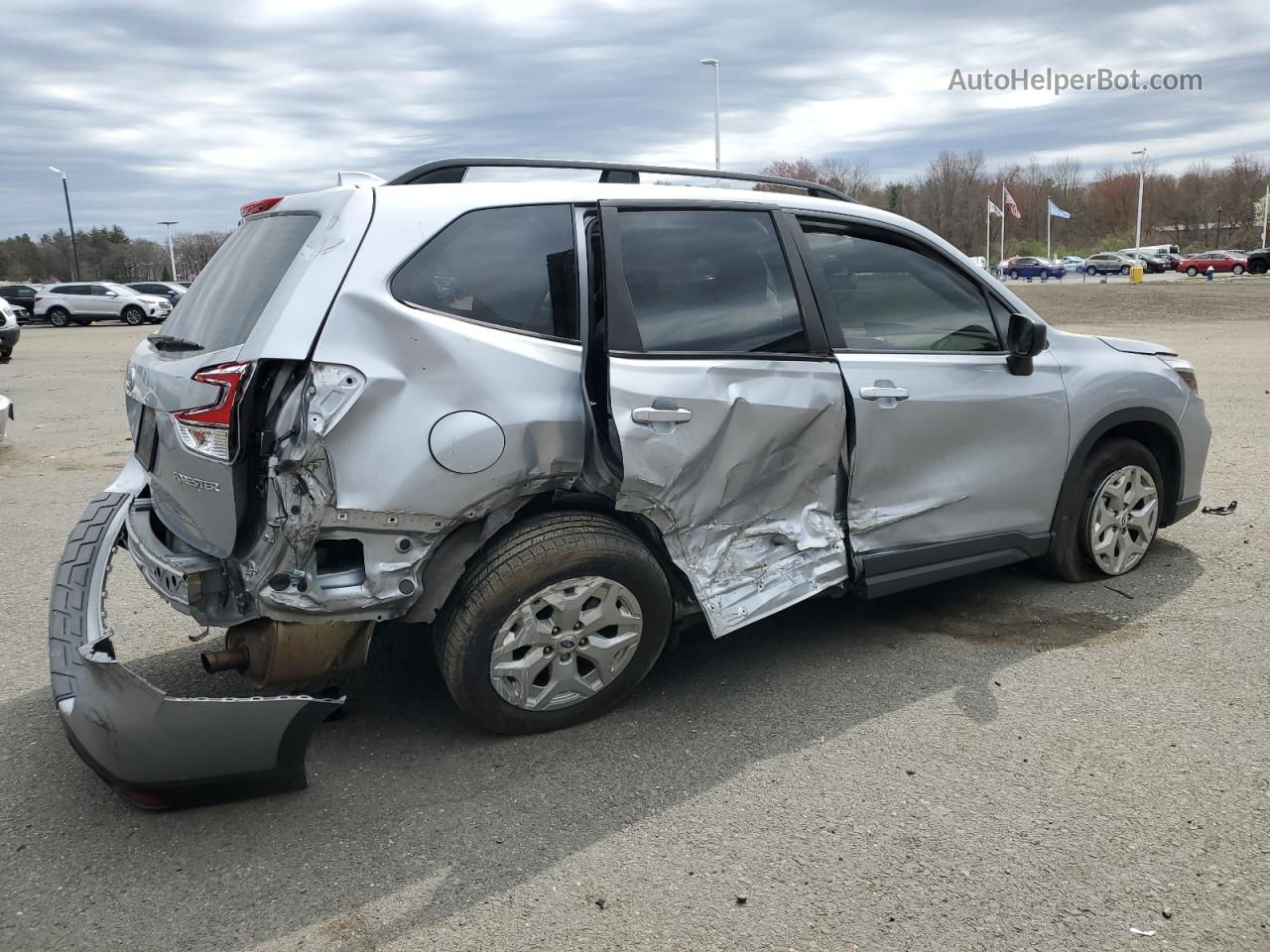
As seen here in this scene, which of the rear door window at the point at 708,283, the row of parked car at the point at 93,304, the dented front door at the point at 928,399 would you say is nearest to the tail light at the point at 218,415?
the rear door window at the point at 708,283

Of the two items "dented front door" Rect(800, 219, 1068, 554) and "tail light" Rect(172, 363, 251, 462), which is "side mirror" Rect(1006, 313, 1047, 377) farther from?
"tail light" Rect(172, 363, 251, 462)

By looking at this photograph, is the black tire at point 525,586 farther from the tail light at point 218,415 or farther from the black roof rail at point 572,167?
the black roof rail at point 572,167

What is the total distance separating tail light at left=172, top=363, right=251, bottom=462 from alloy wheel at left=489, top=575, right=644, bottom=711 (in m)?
1.03

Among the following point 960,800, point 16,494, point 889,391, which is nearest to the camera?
point 960,800

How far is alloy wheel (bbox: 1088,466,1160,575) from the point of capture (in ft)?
15.9

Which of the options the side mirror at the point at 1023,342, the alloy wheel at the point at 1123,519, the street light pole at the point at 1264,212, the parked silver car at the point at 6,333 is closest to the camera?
the side mirror at the point at 1023,342

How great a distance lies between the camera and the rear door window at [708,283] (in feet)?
11.8

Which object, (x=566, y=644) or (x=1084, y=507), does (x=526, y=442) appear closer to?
(x=566, y=644)

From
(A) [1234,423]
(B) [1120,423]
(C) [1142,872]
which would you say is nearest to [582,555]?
(C) [1142,872]

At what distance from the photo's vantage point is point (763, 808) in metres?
3.13

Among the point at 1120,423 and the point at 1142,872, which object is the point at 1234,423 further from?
the point at 1142,872

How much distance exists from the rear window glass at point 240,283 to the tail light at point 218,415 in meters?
0.13

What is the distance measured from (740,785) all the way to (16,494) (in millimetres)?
6488

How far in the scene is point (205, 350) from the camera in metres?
3.26
